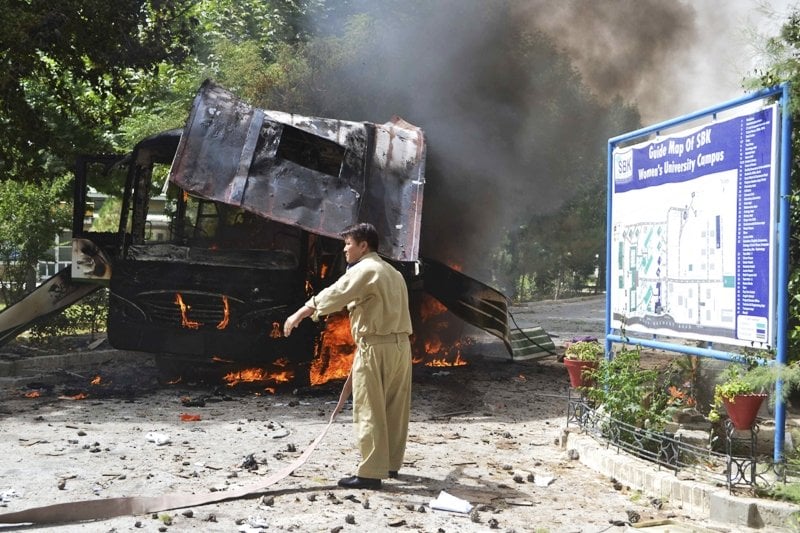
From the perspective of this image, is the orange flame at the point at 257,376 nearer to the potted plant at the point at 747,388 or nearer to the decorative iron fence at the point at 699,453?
the decorative iron fence at the point at 699,453

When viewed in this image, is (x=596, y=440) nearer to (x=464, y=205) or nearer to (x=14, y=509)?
(x=14, y=509)

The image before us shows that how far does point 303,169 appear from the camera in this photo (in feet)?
30.7

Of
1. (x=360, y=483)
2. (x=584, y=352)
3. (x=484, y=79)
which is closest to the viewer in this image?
(x=360, y=483)

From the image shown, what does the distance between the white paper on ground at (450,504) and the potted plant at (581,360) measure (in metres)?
2.33

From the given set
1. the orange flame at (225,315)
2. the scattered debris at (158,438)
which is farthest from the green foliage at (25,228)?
the scattered debris at (158,438)

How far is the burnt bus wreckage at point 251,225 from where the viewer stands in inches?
360

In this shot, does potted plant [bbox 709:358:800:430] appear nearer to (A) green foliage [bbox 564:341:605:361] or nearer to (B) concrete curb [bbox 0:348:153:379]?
(A) green foliage [bbox 564:341:605:361]

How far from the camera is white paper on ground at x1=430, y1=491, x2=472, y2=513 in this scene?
539 centimetres

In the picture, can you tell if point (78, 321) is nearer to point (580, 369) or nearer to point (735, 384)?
point (580, 369)

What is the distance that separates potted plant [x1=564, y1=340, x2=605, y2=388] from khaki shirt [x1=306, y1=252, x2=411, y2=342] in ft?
7.25

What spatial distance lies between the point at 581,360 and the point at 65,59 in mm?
8494

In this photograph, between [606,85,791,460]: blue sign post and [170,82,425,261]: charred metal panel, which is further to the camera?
[170,82,425,261]: charred metal panel

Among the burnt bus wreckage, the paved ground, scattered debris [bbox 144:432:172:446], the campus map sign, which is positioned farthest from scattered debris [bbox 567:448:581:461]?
scattered debris [bbox 144:432:172:446]

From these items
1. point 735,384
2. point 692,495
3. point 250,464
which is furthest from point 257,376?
point 735,384
